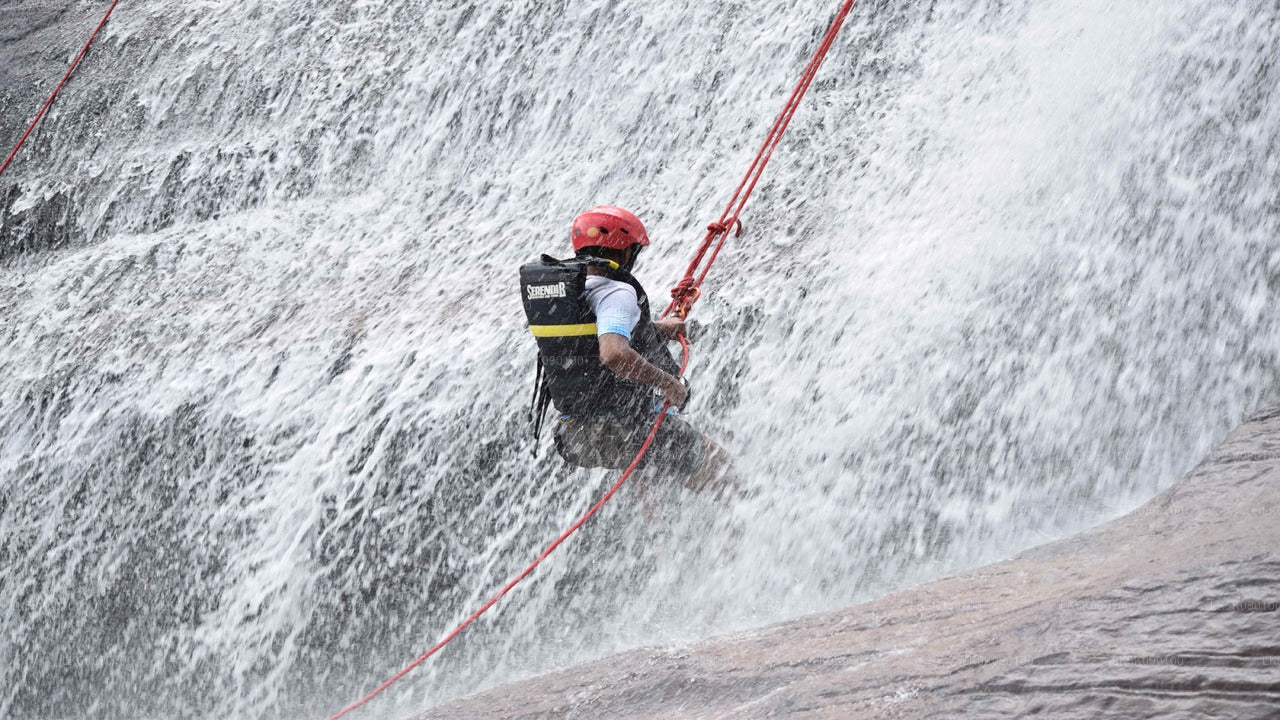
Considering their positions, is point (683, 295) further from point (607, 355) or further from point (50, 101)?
point (50, 101)

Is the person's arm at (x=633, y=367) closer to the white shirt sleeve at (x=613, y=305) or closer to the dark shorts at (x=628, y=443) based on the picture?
the white shirt sleeve at (x=613, y=305)

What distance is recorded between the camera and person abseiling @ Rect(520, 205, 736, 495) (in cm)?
405

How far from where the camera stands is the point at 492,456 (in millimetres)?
6109

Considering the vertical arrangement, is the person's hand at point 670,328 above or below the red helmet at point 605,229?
below

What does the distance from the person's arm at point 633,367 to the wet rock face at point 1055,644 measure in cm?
99

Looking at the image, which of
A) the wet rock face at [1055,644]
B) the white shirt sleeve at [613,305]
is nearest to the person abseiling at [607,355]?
the white shirt sleeve at [613,305]

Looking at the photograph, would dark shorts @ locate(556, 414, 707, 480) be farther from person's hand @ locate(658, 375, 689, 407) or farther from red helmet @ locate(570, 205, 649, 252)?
red helmet @ locate(570, 205, 649, 252)

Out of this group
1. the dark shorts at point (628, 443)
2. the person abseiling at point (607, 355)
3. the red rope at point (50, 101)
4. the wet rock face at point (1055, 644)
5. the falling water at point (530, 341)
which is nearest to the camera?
the wet rock face at point (1055, 644)

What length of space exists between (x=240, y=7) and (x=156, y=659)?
280 inches

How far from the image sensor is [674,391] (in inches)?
164

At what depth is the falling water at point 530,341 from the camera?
4641mm

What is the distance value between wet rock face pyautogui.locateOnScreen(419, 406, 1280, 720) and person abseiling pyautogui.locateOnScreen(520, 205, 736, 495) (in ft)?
3.02

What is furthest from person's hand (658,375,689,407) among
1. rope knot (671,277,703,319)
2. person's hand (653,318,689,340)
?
rope knot (671,277,703,319)

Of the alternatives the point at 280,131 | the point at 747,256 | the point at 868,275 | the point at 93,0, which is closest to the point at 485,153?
the point at 280,131
